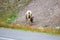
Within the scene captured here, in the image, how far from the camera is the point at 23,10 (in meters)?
43.0

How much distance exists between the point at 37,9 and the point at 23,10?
11.4ft

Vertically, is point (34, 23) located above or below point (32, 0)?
below

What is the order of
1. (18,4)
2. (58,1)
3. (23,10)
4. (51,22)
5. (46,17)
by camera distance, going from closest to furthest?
(51,22) → (46,17) → (58,1) → (23,10) → (18,4)

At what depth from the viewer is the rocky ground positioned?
34281 millimetres

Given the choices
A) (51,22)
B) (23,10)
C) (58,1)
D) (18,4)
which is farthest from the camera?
(18,4)

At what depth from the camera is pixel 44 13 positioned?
38.1m

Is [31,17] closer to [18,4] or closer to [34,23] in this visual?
[34,23]

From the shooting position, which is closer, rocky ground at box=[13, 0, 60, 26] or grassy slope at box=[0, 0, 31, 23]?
rocky ground at box=[13, 0, 60, 26]

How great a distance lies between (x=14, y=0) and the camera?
4800 cm

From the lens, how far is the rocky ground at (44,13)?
1350 inches

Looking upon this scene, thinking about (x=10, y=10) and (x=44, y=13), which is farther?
(x=10, y=10)

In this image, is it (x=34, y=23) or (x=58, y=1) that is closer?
(x=34, y=23)

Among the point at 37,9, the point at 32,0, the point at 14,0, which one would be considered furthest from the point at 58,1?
the point at 14,0

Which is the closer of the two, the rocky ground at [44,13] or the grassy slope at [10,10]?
the rocky ground at [44,13]
